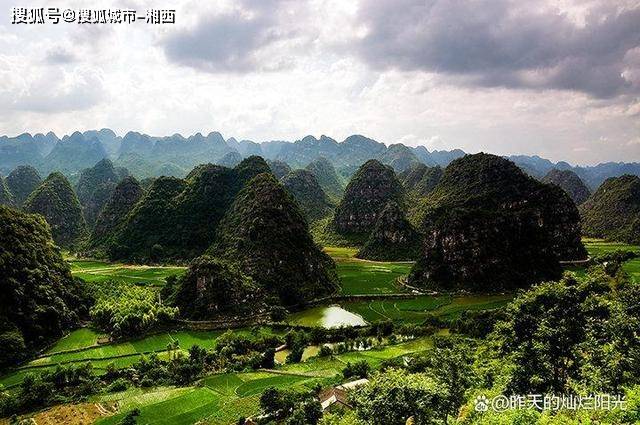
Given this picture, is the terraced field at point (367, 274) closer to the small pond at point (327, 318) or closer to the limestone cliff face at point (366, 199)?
the small pond at point (327, 318)

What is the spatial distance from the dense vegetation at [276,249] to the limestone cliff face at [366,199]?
52.7 m

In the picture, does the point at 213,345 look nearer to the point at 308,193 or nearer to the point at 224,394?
the point at 224,394

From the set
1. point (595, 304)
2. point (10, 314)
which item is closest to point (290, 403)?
point (595, 304)

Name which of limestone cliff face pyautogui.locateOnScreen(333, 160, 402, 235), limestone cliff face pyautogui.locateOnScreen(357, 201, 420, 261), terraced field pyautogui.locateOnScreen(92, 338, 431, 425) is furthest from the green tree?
limestone cliff face pyautogui.locateOnScreen(333, 160, 402, 235)

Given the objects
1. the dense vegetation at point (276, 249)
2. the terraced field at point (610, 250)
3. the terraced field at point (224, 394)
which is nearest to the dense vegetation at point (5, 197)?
the dense vegetation at point (276, 249)

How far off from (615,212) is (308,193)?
104651mm

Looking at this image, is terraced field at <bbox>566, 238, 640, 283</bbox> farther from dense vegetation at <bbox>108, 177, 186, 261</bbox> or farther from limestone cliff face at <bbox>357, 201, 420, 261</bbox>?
dense vegetation at <bbox>108, 177, 186, 261</bbox>

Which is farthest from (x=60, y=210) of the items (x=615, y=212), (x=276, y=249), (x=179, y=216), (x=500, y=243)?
(x=615, y=212)

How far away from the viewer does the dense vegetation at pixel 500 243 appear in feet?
281

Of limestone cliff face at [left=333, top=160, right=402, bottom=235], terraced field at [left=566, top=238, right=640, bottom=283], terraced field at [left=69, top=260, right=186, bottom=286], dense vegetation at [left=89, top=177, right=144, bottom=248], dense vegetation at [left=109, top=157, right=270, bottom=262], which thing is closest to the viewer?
terraced field at [left=566, top=238, right=640, bottom=283]

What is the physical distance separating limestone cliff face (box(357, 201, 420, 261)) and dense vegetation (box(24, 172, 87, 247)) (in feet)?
303

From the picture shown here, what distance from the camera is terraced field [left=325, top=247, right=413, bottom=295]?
8350 cm

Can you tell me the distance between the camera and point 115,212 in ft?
446

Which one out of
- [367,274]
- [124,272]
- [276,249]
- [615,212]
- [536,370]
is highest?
[615,212]
